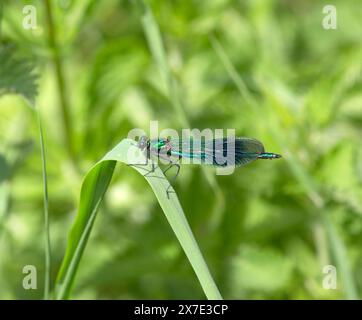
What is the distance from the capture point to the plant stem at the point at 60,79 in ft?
6.09

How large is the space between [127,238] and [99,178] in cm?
78

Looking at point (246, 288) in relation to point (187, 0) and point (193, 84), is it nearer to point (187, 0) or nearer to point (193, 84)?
point (193, 84)

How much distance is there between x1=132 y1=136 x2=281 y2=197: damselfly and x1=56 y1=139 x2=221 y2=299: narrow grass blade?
9 centimetres

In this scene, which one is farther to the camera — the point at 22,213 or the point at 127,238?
the point at 22,213

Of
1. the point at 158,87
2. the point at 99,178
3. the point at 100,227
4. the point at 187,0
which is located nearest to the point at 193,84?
the point at 158,87

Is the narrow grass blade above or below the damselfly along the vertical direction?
below

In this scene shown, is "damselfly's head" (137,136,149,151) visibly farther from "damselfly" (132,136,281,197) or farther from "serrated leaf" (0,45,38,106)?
"serrated leaf" (0,45,38,106)

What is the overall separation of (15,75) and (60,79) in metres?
0.40

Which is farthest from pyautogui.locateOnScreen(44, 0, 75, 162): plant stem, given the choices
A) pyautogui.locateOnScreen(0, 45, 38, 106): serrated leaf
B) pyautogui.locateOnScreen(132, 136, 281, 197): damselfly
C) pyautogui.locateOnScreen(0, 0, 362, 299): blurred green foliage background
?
pyautogui.locateOnScreen(132, 136, 281, 197): damselfly

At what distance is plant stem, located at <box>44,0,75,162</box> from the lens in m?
1.86

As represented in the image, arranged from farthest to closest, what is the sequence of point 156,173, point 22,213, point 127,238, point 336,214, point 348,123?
point 348,123 < point 22,213 < point 127,238 < point 336,214 < point 156,173

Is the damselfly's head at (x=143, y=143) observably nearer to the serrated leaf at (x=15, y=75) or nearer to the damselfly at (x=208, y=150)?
the damselfly at (x=208, y=150)

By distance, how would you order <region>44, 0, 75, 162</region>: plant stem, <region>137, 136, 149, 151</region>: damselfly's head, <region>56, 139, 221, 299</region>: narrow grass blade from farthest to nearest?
<region>44, 0, 75, 162</region>: plant stem < <region>137, 136, 149, 151</region>: damselfly's head < <region>56, 139, 221, 299</region>: narrow grass blade

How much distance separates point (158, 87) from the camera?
7.81ft
